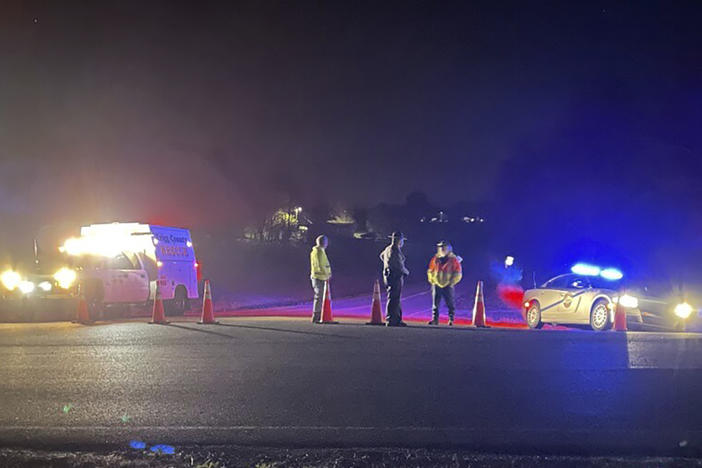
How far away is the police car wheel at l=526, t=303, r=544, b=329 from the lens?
1614 centimetres

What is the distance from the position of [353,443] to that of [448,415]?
3.75 ft

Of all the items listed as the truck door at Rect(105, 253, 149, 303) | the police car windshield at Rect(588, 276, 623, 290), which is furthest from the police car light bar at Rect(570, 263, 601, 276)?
the truck door at Rect(105, 253, 149, 303)

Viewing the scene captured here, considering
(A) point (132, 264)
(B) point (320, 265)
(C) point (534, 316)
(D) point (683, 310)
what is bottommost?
(C) point (534, 316)

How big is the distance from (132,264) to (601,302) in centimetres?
1086

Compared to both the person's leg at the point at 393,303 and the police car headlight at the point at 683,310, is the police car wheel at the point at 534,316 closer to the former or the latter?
the police car headlight at the point at 683,310

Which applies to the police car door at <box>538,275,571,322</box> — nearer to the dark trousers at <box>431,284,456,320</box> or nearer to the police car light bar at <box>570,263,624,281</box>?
the police car light bar at <box>570,263,624,281</box>

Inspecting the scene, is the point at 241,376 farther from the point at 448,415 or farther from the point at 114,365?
the point at 448,415

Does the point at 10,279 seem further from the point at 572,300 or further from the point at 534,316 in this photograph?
the point at 572,300

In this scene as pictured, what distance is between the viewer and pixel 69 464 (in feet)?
17.2

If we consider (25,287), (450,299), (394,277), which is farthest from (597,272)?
(25,287)

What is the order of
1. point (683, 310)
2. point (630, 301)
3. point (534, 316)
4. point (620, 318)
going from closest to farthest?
1. point (620, 318)
2. point (683, 310)
3. point (630, 301)
4. point (534, 316)

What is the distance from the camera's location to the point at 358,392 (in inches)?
287

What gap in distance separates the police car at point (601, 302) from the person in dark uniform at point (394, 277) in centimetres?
380

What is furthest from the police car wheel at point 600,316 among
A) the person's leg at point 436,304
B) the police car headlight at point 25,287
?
the police car headlight at point 25,287
